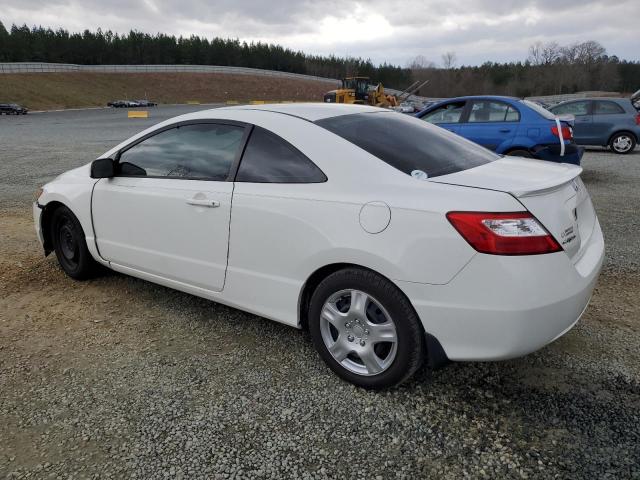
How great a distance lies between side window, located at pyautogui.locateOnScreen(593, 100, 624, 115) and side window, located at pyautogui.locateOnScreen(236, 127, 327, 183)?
12.3m

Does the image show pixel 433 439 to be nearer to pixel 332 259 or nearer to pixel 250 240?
pixel 332 259

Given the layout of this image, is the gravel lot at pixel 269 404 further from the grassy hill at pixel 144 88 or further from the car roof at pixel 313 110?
the grassy hill at pixel 144 88

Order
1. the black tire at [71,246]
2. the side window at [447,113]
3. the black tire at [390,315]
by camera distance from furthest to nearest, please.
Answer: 1. the side window at [447,113]
2. the black tire at [71,246]
3. the black tire at [390,315]

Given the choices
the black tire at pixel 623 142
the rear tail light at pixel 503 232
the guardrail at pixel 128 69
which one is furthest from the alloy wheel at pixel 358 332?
the guardrail at pixel 128 69

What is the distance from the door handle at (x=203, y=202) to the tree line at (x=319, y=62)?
9231 centimetres

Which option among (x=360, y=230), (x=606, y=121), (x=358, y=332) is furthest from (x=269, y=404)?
(x=606, y=121)

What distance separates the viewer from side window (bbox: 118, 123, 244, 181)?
3.23 metres

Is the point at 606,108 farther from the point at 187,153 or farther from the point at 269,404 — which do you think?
the point at 269,404

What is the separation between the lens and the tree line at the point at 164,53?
270ft

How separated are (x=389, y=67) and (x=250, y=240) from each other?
12005cm

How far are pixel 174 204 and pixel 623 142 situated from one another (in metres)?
13.2

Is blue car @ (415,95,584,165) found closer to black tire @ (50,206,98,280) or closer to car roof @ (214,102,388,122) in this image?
car roof @ (214,102,388,122)

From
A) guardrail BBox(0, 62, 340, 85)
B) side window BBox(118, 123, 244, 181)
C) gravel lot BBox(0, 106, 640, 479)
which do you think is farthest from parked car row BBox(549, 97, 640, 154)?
guardrail BBox(0, 62, 340, 85)

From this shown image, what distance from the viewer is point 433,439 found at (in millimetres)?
2367
